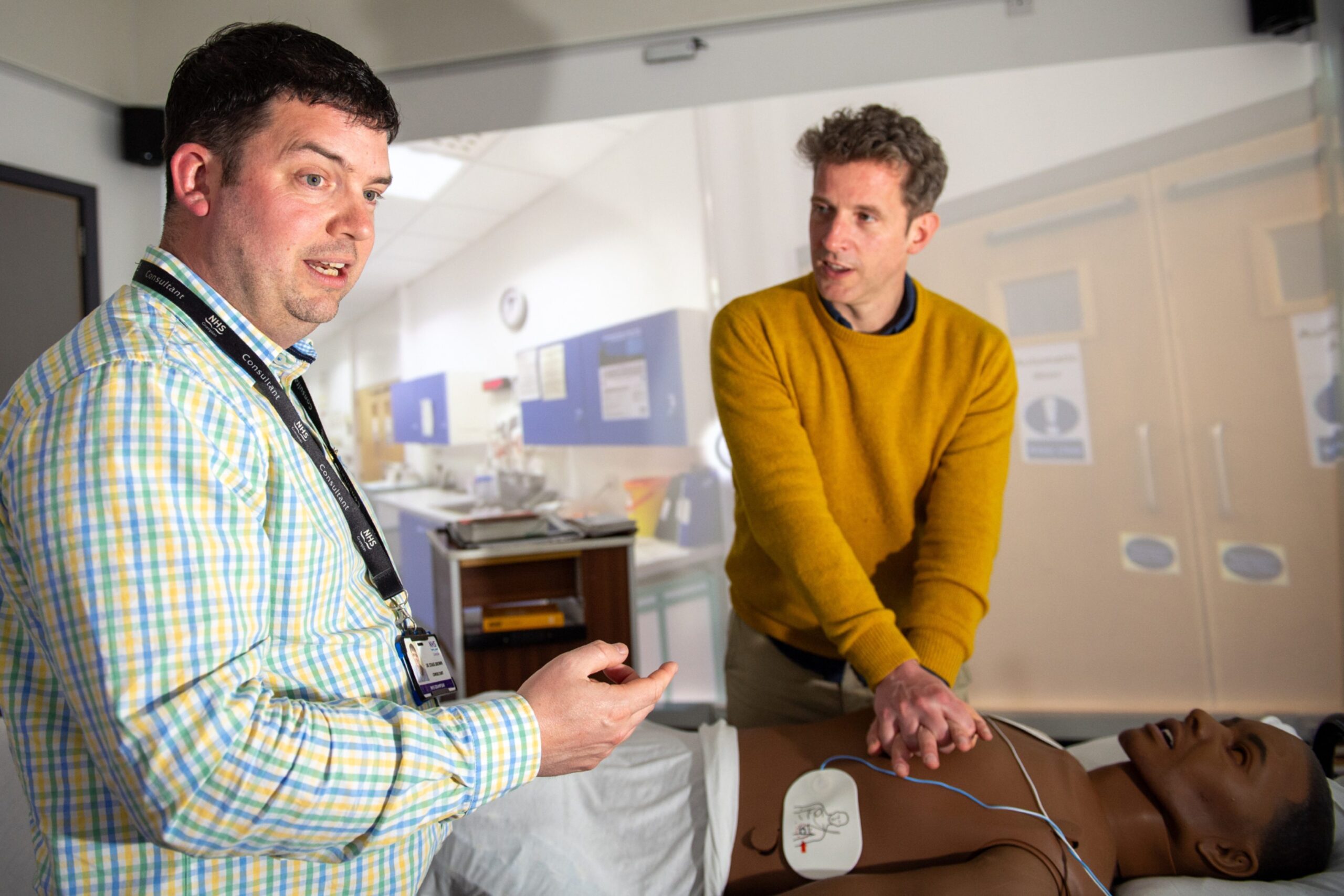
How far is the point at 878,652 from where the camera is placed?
138 cm

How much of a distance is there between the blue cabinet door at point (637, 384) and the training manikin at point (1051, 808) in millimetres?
1855

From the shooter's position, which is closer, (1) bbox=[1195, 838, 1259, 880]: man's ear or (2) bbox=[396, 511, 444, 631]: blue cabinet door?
(1) bbox=[1195, 838, 1259, 880]: man's ear

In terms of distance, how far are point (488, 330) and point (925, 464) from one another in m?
2.46

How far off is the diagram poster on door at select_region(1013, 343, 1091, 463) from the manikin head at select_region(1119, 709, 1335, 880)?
146 cm

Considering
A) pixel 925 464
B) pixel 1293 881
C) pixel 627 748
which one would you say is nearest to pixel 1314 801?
pixel 1293 881

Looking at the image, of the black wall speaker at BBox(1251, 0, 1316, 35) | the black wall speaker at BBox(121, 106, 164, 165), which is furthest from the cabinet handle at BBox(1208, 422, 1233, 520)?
the black wall speaker at BBox(121, 106, 164, 165)

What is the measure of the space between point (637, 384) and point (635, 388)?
0.07 ft

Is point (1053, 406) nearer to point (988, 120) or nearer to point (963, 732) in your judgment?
point (988, 120)

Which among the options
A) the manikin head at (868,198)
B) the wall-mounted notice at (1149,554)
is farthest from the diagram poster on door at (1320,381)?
the manikin head at (868,198)

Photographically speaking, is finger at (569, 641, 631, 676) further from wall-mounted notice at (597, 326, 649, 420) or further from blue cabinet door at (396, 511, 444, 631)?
blue cabinet door at (396, 511, 444, 631)

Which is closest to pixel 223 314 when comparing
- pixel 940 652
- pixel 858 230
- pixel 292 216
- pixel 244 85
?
pixel 292 216

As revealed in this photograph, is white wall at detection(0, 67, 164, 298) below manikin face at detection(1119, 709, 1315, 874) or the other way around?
the other way around

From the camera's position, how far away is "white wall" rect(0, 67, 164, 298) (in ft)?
8.78

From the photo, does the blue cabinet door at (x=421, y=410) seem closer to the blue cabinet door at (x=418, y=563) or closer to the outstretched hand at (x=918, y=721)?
the blue cabinet door at (x=418, y=563)
